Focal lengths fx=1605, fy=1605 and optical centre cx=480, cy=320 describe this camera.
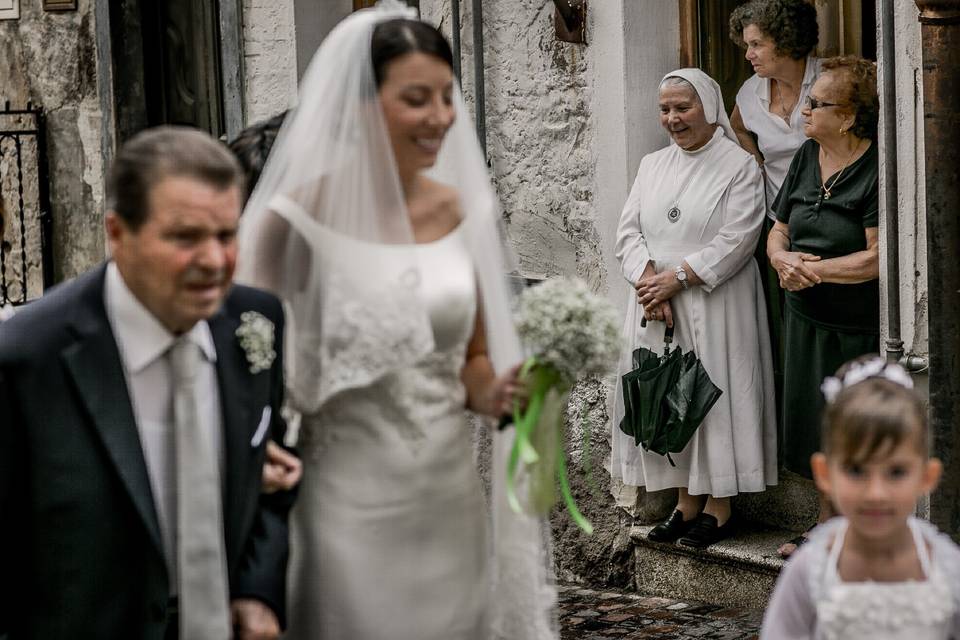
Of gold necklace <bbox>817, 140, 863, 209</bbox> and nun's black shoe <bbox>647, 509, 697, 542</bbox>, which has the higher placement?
gold necklace <bbox>817, 140, 863, 209</bbox>

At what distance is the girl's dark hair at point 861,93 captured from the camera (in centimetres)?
598

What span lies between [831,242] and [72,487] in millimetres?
3758

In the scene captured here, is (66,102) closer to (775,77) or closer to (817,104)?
(775,77)

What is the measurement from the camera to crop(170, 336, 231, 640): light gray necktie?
3027mm

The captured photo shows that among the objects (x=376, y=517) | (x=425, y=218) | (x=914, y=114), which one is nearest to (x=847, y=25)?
(x=914, y=114)

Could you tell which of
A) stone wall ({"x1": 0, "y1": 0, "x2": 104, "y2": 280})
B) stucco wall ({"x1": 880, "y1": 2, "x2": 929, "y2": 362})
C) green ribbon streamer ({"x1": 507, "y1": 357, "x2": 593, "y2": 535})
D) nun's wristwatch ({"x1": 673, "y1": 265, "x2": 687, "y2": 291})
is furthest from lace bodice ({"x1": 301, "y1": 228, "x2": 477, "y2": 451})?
stone wall ({"x1": 0, "y1": 0, "x2": 104, "y2": 280})

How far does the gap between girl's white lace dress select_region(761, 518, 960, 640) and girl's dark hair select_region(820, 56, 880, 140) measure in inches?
126

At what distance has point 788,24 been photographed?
6.46 metres

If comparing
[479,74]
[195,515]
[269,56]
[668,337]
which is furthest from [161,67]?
[195,515]

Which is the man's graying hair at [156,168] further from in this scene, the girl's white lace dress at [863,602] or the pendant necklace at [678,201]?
the pendant necklace at [678,201]

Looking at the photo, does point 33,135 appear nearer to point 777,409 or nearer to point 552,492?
point 777,409

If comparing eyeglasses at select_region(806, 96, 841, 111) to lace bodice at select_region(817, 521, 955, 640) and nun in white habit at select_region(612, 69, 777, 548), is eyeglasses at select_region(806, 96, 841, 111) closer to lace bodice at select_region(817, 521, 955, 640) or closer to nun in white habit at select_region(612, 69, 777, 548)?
nun in white habit at select_region(612, 69, 777, 548)

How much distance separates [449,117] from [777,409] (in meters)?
3.39

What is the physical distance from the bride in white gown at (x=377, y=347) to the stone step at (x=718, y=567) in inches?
105
